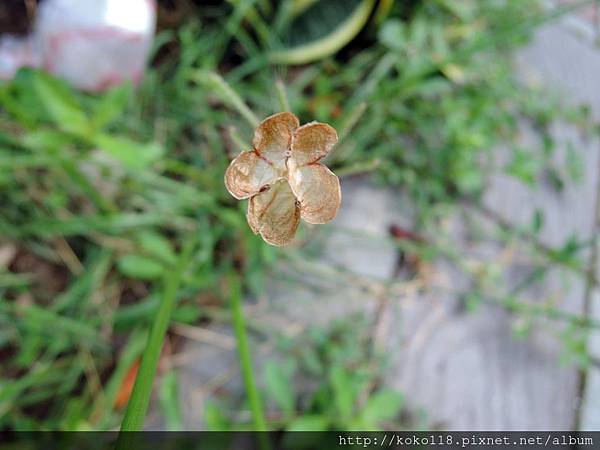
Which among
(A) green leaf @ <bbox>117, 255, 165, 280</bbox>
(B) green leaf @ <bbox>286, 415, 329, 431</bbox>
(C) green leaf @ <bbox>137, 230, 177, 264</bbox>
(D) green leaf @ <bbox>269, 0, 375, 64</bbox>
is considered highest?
(D) green leaf @ <bbox>269, 0, 375, 64</bbox>

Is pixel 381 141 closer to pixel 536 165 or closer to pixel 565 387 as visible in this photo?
pixel 536 165

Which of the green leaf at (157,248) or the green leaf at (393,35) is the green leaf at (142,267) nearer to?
the green leaf at (157,248)

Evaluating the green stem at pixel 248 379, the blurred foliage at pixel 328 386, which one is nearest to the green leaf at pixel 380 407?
the blurred foliage at pixel 328 386

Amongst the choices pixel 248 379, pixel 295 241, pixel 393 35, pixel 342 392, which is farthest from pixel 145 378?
pixel 393 35

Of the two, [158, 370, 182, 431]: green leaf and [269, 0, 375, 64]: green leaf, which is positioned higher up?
[269, 0, 375, 64]: green leaf

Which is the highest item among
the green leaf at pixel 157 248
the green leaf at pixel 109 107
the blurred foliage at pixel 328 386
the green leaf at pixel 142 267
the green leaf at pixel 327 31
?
the green leaf at pixel 109 107

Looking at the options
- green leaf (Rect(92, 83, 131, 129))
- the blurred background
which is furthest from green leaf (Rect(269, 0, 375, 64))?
green leaf (Rect(92, 83, 131, 129))

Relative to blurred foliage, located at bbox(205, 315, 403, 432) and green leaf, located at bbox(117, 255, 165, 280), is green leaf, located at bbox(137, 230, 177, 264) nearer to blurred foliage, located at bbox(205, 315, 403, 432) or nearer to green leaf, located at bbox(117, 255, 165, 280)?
green leaf, located at bbox(117, 255, 165, 280)

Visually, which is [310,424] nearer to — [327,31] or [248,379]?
[248,379]

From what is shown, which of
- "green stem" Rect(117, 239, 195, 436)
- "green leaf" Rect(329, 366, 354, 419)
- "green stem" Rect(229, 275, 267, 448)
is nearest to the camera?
"green stem" Rect(117, 239, 195, 436)
